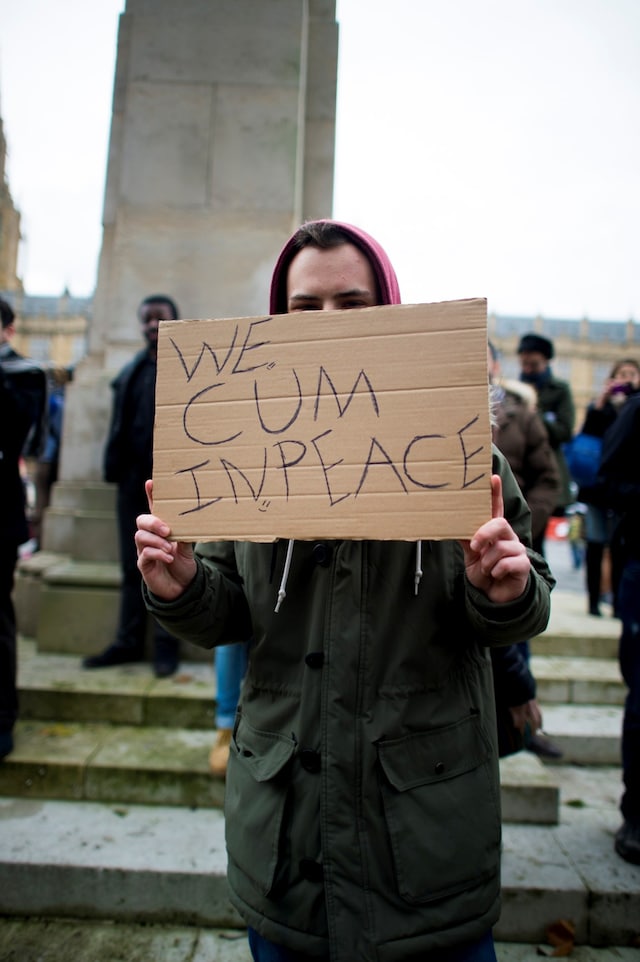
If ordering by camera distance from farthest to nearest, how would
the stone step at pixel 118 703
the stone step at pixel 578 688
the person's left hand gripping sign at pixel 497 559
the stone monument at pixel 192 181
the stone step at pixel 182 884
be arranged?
1. the stone monument at pixel 192 181
2. the stone step at pixel 578 688
3. the stone step at pixel 118 703
4. the stone step at pixel 182 884
5. the person's left hand gripping sign at pixel 497 559

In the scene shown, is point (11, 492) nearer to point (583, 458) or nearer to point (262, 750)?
point (262, 750)

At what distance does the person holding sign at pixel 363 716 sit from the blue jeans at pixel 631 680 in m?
1.62

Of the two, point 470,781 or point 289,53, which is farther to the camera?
point 289,53

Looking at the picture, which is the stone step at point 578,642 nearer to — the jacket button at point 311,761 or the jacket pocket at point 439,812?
the jacket pocket at point 439,812

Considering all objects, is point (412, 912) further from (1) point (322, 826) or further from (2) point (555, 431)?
(2) point (555, 431)

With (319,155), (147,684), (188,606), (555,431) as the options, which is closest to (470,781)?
(188,606)

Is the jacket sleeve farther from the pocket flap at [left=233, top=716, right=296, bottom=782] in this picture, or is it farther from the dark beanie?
the dark beanie

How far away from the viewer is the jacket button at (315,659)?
120 centimetres

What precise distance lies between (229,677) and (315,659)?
1.74 m

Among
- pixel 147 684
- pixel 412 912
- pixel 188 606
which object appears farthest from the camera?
pixel 147 684

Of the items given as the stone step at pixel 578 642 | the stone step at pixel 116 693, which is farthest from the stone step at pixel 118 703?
the stone step at pixel 578 642

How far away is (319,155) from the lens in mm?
5008

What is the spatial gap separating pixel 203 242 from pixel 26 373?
1928 millimetres

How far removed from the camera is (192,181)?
14.4 feet
